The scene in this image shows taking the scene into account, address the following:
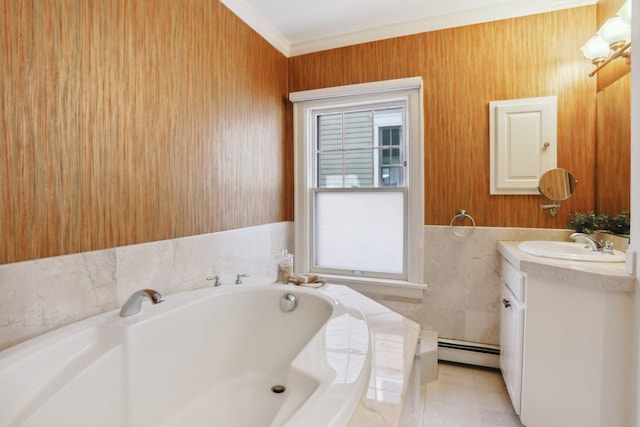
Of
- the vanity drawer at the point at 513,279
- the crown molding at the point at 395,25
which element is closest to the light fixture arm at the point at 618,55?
the crown molding at the point at 395,25

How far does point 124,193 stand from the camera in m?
1.44

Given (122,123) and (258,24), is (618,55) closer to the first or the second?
(258,24)

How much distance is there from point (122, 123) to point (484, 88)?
223cm

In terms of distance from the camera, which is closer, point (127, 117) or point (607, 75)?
point (127, 117)

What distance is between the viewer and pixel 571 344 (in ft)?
4.83

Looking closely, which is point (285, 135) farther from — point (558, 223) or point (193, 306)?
point (558, 223)

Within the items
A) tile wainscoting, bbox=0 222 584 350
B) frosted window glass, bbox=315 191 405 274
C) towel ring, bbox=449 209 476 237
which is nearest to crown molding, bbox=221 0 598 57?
frosted window glass, bbox=315 191 405 274

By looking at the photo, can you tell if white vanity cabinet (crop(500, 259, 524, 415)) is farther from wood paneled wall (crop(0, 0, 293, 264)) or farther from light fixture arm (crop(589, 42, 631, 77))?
wood paneled wall (crop(0, 0, 293, 264))

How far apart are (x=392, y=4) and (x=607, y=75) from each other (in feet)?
4.57

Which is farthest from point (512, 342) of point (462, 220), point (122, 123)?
point (122, 123)

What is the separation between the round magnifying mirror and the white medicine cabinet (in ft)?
0.22

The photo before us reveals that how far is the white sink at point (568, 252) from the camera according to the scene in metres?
1.56

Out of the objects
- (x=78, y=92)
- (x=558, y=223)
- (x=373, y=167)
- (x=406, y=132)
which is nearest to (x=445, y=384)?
(x=558, y=223)

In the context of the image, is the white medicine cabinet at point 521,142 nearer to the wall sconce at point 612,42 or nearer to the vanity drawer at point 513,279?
the wall sconce at point 612,42
